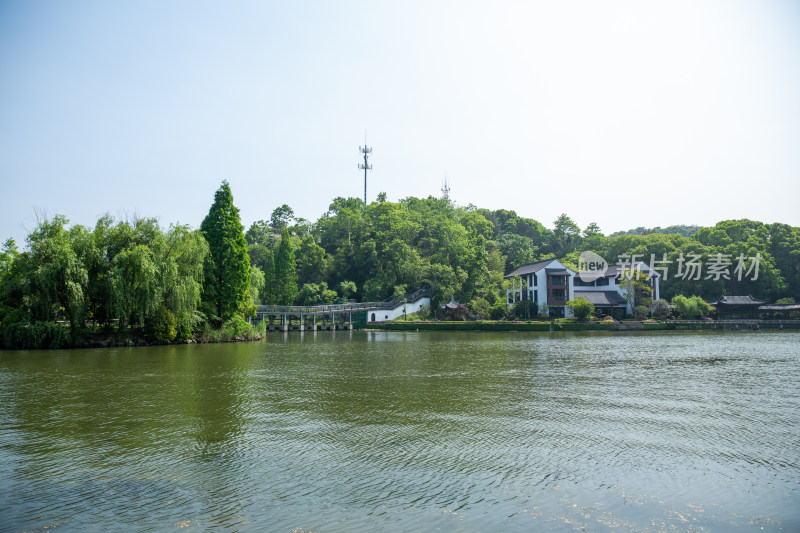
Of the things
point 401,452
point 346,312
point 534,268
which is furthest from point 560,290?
point 401,452

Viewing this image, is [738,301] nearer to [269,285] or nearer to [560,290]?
[560,290]

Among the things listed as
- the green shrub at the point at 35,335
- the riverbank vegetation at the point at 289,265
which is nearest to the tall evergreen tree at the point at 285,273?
the riverbank vegetation at the point at 289,265

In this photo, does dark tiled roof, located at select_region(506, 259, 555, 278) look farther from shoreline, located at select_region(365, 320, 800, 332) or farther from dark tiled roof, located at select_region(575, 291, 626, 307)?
shoreline, located at select_region(365, 320, 800, 332)

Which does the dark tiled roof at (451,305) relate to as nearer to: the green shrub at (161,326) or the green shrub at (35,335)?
the green shrub at (161,326)

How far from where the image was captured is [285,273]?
6238cm

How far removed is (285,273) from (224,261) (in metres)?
24.6

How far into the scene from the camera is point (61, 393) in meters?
14.3

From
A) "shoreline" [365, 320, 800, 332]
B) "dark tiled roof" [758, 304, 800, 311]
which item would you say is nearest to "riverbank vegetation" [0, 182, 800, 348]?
"shoreline" [365, 320, 800, 332]

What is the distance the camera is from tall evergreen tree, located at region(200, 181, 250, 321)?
3719cm

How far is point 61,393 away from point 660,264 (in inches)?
2696

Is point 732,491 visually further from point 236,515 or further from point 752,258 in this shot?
point 752,258

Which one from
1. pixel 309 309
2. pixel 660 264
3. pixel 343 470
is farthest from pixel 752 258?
pixel 343 470

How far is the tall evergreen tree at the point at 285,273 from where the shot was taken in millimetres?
61969

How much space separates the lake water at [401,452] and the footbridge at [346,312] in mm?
36661
